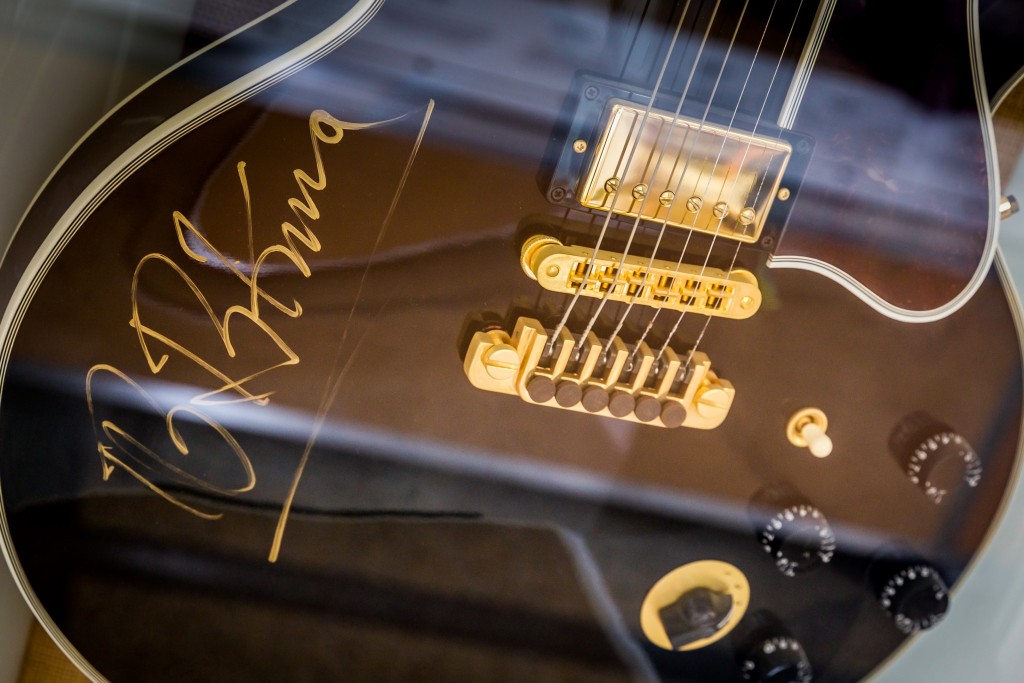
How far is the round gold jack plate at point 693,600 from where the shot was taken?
76 cm

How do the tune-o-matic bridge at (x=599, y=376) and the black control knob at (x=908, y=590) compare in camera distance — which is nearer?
the tune-o-matic bridge at (x=599, y=376)

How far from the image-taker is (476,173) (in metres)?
0.61

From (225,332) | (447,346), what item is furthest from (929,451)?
(225,332)

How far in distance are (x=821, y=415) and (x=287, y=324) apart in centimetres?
46

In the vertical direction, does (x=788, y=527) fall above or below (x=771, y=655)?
above

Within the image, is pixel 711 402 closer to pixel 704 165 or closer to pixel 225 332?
pixel 704 165

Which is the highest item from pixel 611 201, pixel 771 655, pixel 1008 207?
pixel 1008 207

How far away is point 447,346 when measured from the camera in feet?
2.14

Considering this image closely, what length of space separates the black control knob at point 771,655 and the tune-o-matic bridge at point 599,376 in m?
0.22

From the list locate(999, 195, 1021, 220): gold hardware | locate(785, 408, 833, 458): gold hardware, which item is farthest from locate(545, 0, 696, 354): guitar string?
locate(999, 195, 1021, 220): gold hardware

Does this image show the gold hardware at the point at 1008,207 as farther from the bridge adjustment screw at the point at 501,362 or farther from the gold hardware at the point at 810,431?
the bridge adjustment screw at the point at 501,362

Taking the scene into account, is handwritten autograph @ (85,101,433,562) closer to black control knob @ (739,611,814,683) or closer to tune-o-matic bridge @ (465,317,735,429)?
tune-o-matic bridge @ (465,317,735,429)

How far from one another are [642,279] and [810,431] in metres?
0.21

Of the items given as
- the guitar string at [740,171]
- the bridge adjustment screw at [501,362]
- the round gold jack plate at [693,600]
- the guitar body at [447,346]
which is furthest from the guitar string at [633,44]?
the round gold jack plate at [693,600]
